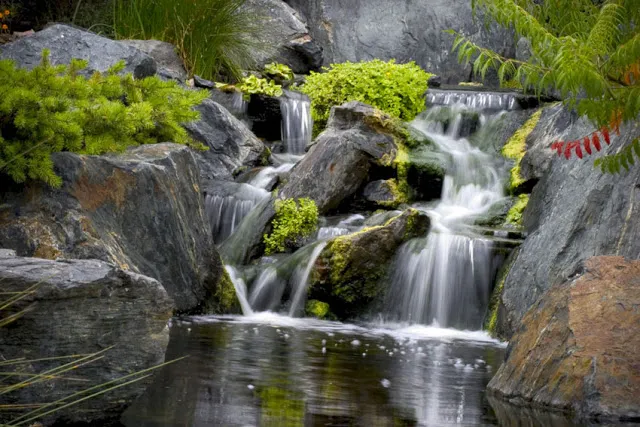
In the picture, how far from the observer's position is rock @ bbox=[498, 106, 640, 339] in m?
7.50

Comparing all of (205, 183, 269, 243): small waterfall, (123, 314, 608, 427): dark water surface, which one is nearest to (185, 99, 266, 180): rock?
(205, 183, 269, 243): small waterfall

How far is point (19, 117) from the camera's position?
273 inches

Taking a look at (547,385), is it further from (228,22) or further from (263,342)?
(228,22)

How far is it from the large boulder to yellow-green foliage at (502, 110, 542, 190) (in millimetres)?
1811

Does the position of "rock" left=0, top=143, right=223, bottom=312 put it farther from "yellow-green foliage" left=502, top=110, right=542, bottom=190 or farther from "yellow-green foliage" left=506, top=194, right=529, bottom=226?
"yellow-green foliage" left=502, top=110, right=542, bottom=190

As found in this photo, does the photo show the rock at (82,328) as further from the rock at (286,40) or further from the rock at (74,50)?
the rock at (286,40)

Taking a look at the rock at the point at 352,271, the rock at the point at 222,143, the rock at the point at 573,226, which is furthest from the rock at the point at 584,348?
the rock at the point at 222,143

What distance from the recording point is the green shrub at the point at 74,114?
23.2 ft

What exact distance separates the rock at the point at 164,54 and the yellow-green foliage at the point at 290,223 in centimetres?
422

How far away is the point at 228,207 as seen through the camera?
479 inches

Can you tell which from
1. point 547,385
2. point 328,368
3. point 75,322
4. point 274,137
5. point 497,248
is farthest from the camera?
point 274,137

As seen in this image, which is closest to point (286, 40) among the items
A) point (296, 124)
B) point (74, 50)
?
point (296, 124)

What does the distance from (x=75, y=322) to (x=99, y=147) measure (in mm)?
4098

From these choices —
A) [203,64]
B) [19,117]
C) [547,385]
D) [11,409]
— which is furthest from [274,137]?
[11,409]
